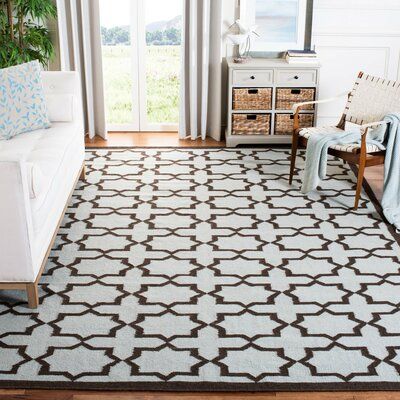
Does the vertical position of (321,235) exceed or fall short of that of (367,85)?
it falls short

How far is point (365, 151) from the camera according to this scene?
468 cm

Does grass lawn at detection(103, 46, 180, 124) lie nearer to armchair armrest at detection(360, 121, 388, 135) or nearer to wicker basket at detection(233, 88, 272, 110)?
wicker basket at detection(233, 88, 272, 110)

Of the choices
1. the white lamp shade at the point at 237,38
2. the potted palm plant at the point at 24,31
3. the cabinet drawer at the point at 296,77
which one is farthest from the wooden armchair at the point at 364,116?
the potted palm plant at the point at 24,31

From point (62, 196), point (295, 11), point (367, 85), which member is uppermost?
point (295, 11)

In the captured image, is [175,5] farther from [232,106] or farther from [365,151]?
[365,151]

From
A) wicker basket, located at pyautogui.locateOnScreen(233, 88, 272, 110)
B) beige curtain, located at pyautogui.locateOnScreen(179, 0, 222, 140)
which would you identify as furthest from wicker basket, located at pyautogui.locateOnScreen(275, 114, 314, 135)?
beige curtain, located at pyautogui.locateOnScreen(179, 0, 222, 140)

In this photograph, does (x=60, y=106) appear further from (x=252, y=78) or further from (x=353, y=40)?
(x=353, y=40)

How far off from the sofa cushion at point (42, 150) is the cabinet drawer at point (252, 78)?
4.92 feet

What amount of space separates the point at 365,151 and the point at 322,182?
26.2 inches

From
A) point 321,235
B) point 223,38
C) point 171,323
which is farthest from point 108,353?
point 223,38

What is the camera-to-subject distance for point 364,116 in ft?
17.0

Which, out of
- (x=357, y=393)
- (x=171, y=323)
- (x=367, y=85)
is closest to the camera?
(x=357, y=393)

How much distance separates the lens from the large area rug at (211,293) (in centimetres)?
309

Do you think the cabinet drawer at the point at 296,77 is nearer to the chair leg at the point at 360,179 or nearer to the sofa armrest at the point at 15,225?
the chair leg at the point at 360,179
